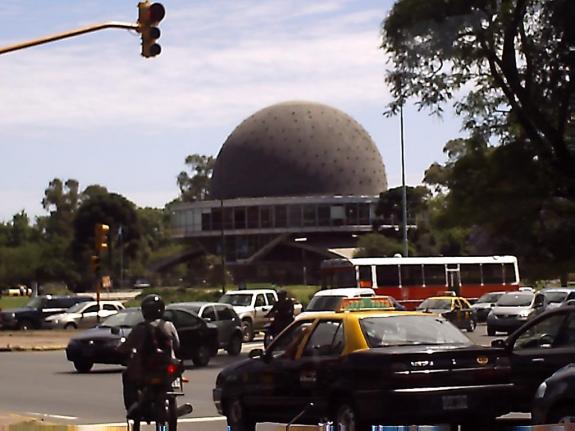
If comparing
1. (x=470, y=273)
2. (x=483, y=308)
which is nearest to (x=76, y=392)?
(x=483, y=308)

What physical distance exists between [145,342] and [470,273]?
4874 centimetres

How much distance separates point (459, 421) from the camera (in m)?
13.3

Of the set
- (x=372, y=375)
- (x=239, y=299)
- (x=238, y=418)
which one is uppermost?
(x=239, y=299)

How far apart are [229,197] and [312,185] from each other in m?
10.3

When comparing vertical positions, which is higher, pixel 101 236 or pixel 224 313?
pixel 101 236

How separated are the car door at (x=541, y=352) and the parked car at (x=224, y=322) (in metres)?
19.0

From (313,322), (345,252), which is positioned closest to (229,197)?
(345,252)

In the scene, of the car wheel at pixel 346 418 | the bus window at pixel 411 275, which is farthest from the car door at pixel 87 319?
the car wheel at pixel 346 418

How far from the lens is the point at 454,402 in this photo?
13070mm

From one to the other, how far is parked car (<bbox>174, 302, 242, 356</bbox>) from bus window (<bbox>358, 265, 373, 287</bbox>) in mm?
20298

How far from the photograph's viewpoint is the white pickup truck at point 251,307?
4266 centimetres

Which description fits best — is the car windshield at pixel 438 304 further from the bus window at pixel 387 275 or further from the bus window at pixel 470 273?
the bus window at pixel 470 273

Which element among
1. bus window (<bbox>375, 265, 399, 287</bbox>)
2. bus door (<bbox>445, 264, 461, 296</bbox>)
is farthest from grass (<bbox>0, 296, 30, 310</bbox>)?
bus door (<bbox>445, 264, 461, 296</bbox>)

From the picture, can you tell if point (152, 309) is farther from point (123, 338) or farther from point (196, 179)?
point (196, 179)
